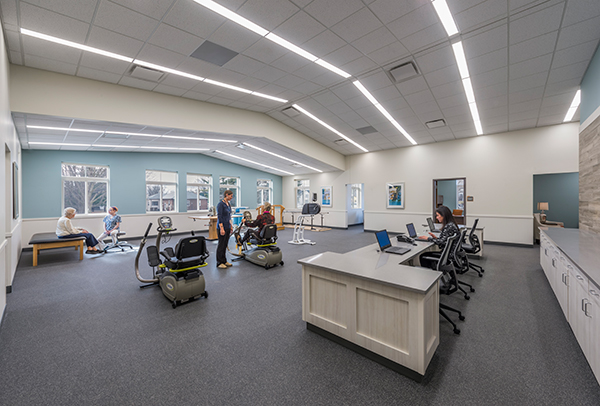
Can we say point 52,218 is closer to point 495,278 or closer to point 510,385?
point 510,385

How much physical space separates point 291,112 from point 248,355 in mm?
6033

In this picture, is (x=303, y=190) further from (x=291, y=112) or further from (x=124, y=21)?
(x=124, y=21)

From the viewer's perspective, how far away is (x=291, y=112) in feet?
22.6

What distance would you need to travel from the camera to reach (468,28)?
3436 millimetres

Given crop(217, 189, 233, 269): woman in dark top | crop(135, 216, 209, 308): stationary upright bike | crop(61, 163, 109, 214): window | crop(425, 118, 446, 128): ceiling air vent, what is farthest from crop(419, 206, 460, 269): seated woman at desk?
crop(61, 163, 109, 214): window

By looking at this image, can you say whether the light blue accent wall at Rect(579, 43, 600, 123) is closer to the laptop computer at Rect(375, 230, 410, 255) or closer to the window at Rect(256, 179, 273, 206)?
the laptop computer at Rect(375, 230, 410, 255)

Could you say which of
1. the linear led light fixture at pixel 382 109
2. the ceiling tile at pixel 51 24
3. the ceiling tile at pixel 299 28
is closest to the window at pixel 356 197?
the linear led light fixture at pixel 382 109

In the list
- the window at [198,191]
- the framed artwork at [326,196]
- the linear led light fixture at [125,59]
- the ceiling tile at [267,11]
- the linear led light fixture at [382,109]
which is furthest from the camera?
the framed artwork at [326,196]

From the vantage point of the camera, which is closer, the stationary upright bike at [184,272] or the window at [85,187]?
the stationary upright bike at [184,272]

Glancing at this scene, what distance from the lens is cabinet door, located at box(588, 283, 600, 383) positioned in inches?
70.6

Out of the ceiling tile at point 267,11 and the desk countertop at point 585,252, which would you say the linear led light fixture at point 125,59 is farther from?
the desk countertop at point 585,252

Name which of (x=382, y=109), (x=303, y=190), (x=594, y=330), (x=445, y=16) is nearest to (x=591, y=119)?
(x=445, y=16)

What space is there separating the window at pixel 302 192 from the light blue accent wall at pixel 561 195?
29.3ft

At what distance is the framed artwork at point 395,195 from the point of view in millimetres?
9461
